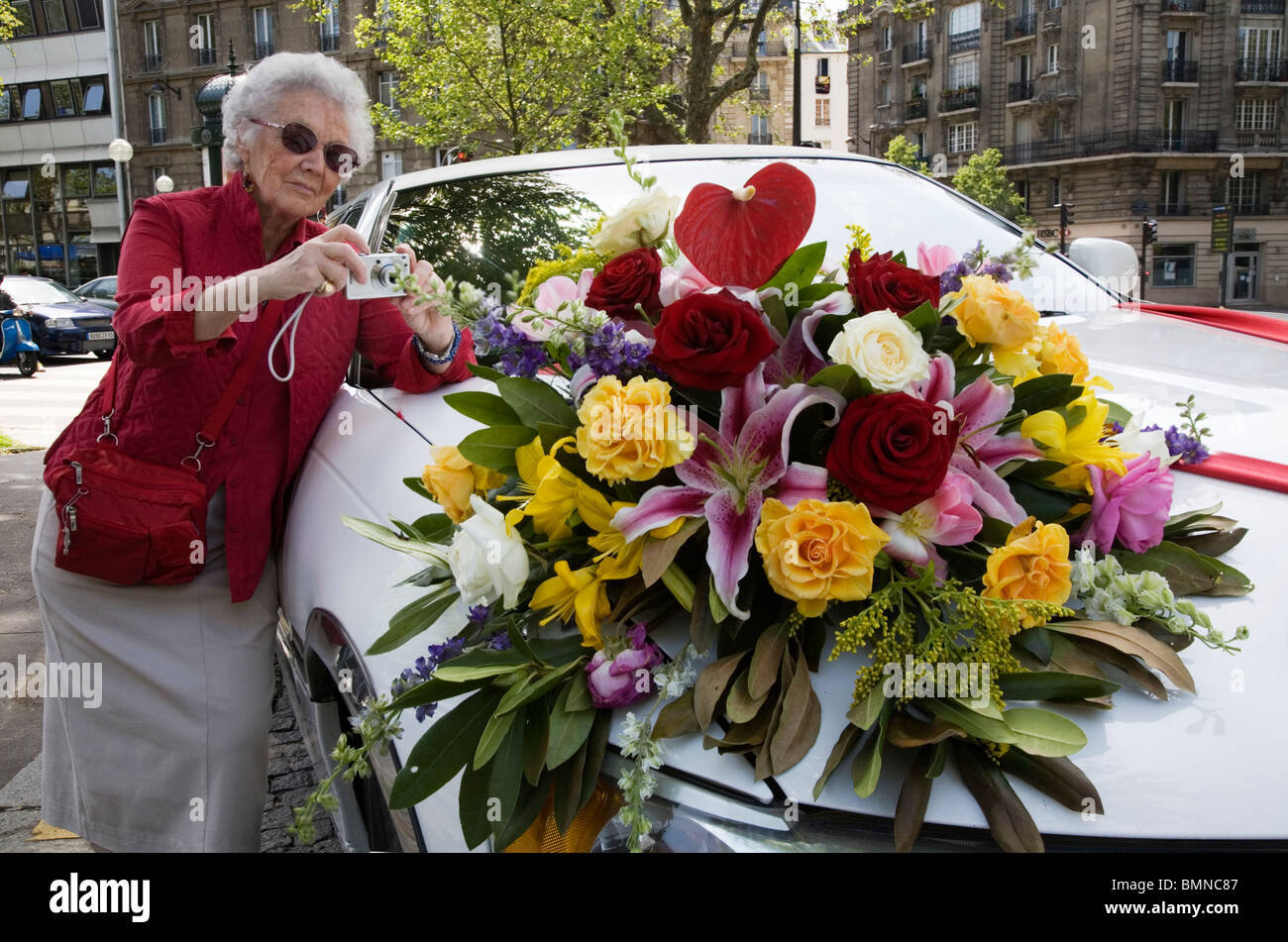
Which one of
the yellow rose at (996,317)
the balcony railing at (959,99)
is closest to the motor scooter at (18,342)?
the yellow rose at (996,317)

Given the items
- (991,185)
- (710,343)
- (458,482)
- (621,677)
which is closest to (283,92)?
(458,482)

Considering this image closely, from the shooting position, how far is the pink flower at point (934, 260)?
1806mm

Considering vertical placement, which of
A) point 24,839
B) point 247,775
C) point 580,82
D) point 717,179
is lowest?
point 24,839

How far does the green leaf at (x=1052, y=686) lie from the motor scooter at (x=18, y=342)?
54.2 ft

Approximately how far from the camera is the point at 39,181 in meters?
46.3

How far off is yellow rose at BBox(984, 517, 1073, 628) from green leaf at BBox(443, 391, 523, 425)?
692 mm

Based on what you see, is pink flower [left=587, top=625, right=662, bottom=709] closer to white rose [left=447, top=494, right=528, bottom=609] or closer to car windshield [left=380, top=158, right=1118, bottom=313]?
white rose [left=447, top=494, right=528, bottom=609]

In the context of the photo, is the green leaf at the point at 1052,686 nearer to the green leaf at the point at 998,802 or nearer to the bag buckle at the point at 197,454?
the green leaf at the point at 998,802

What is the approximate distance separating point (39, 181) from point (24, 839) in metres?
50.9

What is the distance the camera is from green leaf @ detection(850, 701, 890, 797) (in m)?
1.25

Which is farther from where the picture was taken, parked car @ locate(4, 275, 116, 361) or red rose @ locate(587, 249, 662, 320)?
parked car @ locate(4, 275, 116, 361)

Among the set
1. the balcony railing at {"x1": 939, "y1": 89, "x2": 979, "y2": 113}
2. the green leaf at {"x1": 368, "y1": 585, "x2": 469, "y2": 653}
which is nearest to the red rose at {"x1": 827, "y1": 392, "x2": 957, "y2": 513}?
the green leaf at {"x1": 368, "y1": 585, "x2": 469, "y2": 653}
